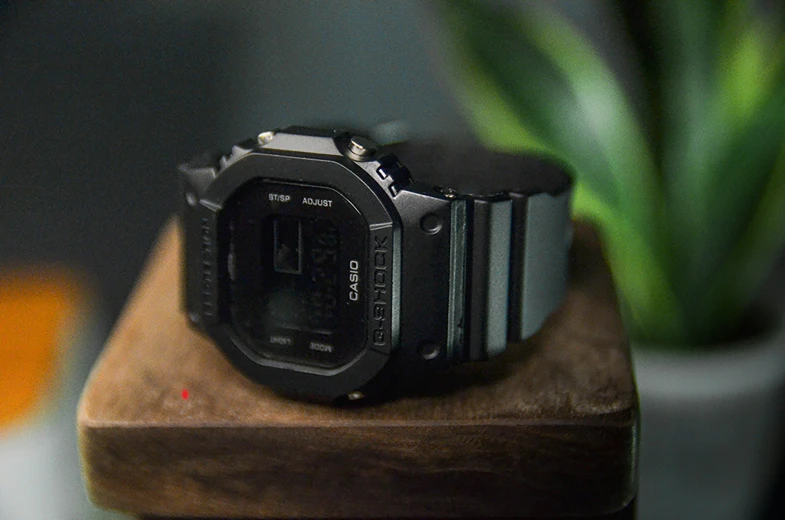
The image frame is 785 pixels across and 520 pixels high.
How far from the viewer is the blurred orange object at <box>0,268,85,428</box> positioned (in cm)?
120

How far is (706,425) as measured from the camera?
3.19 feet

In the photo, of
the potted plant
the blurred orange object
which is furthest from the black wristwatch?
the blurred orange object

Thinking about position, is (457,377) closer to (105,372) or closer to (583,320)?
(583,320)

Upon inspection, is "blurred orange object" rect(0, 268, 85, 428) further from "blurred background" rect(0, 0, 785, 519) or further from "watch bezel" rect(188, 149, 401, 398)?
"watch bezel" rect(188, 149, 401, 398)

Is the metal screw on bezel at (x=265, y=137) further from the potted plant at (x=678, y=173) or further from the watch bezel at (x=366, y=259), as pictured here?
the potted plant at (x=678, y=173)

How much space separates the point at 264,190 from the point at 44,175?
835mm

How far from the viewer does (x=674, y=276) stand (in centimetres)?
101

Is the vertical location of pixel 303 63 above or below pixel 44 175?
above

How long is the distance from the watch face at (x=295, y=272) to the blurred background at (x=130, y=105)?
64 cm

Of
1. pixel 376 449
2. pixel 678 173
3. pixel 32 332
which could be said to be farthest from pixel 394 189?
pixel 32 332

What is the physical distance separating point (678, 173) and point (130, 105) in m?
0.72

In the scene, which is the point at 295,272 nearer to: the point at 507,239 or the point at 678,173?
the point at 507,239

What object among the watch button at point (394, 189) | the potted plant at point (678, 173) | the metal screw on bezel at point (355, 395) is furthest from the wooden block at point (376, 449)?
the potted plant at point (678, 173)

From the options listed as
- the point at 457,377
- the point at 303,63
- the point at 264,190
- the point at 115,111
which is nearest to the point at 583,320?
the point at 457,377
